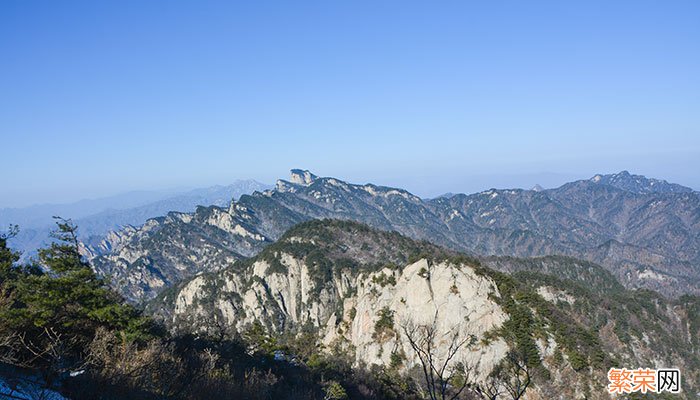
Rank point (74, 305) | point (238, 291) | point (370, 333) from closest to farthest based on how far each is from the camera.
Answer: point (74, 305) < point (370, 333) < point (238, 291)

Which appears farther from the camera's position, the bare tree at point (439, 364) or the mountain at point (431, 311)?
the mountain at point (431, 311)

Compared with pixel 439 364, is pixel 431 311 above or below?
below

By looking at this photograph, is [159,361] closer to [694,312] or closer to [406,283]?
[406,283]

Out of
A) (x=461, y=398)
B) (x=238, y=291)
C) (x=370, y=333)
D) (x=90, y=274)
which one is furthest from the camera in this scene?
(x=238, y=291)

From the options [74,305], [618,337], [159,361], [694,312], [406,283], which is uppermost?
[74,305]

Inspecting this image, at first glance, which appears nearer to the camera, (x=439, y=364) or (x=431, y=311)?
(x=439, y=364)

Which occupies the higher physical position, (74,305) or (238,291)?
(74,305)

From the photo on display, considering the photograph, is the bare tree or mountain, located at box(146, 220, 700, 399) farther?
mountain, located at box(146, 220, 700, 399)

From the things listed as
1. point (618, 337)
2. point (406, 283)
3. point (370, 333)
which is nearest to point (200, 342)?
point (370, 333)
